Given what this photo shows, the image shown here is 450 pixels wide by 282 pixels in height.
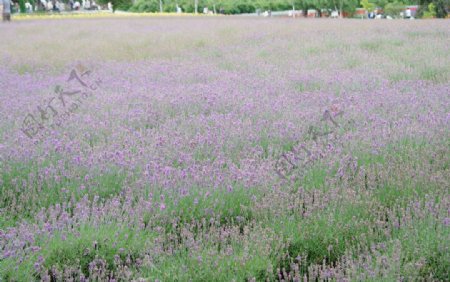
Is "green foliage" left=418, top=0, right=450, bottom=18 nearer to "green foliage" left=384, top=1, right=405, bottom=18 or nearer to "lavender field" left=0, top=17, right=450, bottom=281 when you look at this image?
"green foliage" left=384, top=1, right=405, bottom=18

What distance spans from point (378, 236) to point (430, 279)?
1.42ft

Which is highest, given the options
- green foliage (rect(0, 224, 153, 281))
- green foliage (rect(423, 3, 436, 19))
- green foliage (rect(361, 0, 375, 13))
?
green foliage (rect(361, 0, 375, 13))

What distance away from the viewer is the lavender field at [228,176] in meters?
2.67

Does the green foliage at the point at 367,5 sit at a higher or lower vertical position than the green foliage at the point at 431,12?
higher

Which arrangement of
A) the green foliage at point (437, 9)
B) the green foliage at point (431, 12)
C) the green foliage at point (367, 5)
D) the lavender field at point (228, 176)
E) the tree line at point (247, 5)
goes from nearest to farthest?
the lavender field at point (228, 176) → the green foliage at point (437, 9) → the green foliage at point (431, 12) → the tree line at point (247, 5) → the green foliage at point (367, 5)

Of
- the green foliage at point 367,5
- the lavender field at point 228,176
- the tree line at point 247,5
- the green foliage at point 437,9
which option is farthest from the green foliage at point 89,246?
the green foliage at point 367,5

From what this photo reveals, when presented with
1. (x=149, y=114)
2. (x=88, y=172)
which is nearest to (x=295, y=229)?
(x=88, y=172)

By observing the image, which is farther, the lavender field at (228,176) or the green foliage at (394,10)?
the green foliage at (394,10)

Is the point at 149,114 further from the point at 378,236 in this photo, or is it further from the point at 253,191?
the point at 378,236

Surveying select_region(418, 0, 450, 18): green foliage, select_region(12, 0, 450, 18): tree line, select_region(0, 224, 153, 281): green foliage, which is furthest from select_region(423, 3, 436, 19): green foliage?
select_region(0, 224, 153, 281): green foliage

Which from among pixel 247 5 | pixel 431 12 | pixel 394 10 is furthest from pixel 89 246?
pixel 247 5

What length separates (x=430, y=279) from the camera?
2506 millimetres

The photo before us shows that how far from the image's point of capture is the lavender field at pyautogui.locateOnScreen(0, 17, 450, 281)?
2668mm

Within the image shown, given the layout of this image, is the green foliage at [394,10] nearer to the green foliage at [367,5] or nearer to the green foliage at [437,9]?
the green foliage at [367,5]
